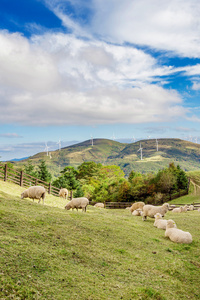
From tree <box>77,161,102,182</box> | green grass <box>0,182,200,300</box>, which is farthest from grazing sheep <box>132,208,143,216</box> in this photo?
tree <box>77,161,102,182</box>

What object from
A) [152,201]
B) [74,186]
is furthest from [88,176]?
[152,201]

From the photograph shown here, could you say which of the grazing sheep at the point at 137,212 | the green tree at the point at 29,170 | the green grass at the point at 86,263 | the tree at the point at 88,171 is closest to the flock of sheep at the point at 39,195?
the grazing sheep at the point at 137,212

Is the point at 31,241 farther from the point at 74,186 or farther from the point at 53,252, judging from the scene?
the point at 74,186

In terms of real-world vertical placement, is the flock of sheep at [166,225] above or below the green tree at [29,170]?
below

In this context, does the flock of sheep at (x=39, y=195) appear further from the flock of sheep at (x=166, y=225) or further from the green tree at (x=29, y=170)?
the green tree at (x=29, y=170)

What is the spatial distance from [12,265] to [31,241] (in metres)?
2.34

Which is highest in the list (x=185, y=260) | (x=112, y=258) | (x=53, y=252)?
(x=53, y=252)

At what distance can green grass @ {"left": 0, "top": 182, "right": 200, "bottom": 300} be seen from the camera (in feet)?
19.5

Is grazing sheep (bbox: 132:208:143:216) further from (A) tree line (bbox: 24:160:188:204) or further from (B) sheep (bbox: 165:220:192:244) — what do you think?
(A) tree line (bbox: 24:160:188:204)

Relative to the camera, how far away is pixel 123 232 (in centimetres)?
1351

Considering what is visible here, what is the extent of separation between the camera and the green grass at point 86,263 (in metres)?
5.94

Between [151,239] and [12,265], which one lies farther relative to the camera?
[151,239]

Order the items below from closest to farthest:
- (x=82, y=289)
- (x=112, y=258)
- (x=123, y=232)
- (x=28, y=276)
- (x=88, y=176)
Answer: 1. (x=28, y=276)
2. (x=82, y=289)
3. (x=112, y=258)
4. (x=123, y=232)
5. (x=88, y=176)

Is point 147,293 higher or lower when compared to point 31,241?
lower
